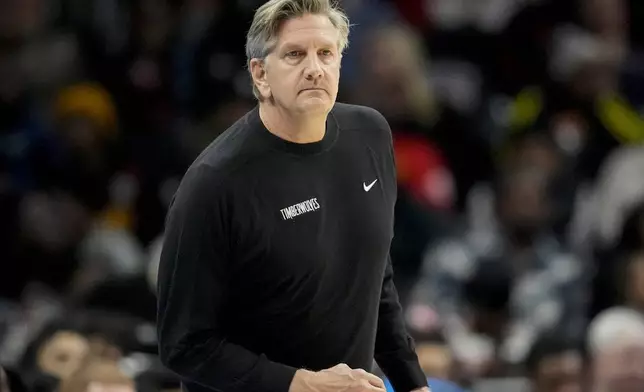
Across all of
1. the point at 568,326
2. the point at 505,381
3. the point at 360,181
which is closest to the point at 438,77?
the point at 568,326

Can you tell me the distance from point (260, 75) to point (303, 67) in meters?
0.14

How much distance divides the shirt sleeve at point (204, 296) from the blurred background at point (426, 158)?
254cm

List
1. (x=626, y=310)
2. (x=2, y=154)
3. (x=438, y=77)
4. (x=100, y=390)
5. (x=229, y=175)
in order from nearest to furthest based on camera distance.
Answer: (x=229, y=175) < (x=100, y=390) < (x=626, y=310) < (x=2, y=154) < (x=438, y=77)

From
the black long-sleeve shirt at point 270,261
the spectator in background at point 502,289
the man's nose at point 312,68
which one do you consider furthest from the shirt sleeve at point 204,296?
the spectator in background at point 502,289

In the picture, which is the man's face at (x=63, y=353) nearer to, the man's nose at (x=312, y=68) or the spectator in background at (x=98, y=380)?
the spectator in background at (x=98, y=380)

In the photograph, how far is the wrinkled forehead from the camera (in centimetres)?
338

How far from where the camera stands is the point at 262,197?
3.38 m

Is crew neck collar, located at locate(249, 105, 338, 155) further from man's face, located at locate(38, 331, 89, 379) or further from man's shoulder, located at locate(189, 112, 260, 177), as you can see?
man's face, located at locate(38, 331, 89, 379)

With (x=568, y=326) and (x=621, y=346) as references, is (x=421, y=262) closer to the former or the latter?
(x=568, y=326)

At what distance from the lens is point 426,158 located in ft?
25.6

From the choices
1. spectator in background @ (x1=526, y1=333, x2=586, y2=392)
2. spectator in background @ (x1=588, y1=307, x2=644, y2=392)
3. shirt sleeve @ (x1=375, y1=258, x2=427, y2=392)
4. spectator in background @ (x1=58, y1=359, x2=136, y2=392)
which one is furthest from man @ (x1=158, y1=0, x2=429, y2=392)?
spectator in background @ (x1=526, y1=333, x2=586, y2=392)

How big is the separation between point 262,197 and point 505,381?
302 centimetres

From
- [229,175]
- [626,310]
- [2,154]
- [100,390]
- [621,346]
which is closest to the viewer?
[229,175]

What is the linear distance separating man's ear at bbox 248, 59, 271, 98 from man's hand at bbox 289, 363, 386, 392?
2.24 ft
